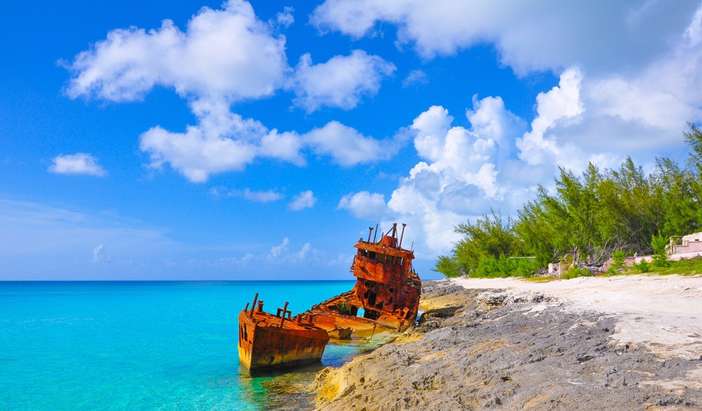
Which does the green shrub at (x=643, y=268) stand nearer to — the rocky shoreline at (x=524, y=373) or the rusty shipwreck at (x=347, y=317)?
the rusty shipwreck at (x=347, y=317)

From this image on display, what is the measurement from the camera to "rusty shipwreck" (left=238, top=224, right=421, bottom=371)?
1522cm

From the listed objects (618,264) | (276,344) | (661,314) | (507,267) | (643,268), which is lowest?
(276,344)

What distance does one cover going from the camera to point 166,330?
35.2m

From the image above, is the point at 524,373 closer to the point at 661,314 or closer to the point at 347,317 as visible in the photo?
the point at 661,314

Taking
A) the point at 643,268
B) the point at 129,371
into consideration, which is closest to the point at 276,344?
the point at 129,371

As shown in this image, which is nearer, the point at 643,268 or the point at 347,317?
the point at 347,317

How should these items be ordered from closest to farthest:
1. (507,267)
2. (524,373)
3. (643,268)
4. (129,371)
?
(524,373) < (129,371) < (643,268) < (507,267)

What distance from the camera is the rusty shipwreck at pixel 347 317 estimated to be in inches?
599

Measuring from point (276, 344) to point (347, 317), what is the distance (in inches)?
224

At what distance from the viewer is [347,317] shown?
2044 centimetres

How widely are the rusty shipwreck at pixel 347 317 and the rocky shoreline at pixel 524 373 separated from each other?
2904mm

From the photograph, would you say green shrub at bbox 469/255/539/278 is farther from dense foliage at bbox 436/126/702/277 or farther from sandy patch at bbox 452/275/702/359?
sandy patch at bbox 452/275/702/359

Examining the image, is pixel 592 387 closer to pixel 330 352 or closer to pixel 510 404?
pixel 510 404

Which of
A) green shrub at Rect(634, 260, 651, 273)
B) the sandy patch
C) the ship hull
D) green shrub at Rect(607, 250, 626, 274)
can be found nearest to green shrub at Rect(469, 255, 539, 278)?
green shrub at Rect(607, 250, 626, 274)
